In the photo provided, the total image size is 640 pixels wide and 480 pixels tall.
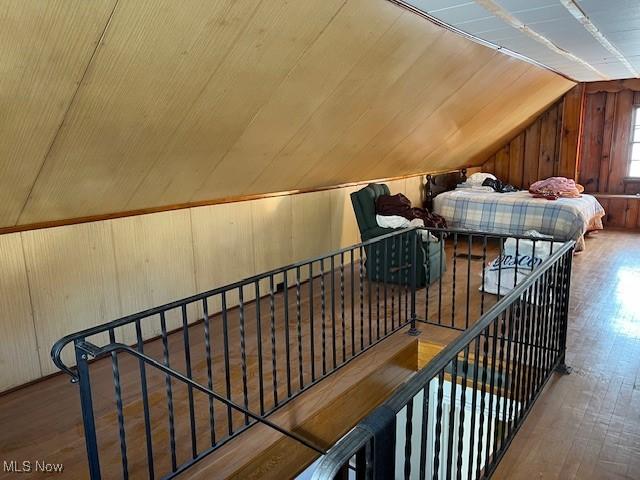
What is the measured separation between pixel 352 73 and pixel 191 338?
2.18 m

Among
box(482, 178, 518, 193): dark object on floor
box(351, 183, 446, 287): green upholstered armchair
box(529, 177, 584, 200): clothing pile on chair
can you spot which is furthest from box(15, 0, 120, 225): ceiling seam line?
box(482, 178, 518, 193): dark object on floor

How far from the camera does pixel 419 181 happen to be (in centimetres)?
665

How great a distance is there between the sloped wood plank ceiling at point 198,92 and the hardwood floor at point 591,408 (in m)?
2.20

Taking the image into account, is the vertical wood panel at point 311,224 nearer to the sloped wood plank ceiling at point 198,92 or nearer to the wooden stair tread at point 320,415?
→ the sloped wood plank ceiling at point 198,92

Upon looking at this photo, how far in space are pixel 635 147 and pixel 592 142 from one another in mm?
575

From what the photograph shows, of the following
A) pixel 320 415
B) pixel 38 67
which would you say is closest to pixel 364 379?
pixel 320 415

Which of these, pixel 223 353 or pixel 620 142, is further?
pixel 620 142

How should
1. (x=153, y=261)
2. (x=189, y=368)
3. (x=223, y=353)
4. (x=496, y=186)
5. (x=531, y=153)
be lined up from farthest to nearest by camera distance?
(x=531, y=153) → (x=496, y=186) → (x=153, y=261) → (x=223, y=353) → (x=189, y=368)

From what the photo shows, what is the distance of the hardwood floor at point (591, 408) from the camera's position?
6.94 feet

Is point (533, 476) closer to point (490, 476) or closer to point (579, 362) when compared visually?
point (490, 476)

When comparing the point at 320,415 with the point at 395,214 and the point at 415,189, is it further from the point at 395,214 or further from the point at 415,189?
the point at 415,189

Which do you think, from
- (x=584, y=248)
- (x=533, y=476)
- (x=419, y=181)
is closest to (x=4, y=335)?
(x=533, y=476)

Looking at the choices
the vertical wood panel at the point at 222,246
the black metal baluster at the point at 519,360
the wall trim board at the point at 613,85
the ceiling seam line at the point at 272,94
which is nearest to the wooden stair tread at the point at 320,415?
the black metal baluster at the point at 519,360

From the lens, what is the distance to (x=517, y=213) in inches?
230
